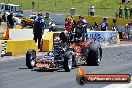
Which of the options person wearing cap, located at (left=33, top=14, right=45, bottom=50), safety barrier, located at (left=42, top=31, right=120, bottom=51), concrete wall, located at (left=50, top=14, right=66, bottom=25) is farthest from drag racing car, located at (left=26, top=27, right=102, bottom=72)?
concrete wall, located at (left=50, top=14, right=66, bottom=25)

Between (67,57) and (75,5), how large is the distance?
49.0 meters

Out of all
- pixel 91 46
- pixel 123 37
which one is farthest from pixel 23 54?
pixel 123 37

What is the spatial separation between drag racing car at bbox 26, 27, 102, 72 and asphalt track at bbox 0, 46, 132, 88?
26 cm

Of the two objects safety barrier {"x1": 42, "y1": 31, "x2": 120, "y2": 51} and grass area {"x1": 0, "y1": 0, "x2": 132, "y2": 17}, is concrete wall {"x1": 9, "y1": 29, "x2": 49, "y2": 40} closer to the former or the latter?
safety barrier {"x1": 42, "y1": 31, "x2": 120, "y2": 51}

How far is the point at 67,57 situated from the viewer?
1673cm

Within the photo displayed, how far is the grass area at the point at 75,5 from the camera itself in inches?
2368

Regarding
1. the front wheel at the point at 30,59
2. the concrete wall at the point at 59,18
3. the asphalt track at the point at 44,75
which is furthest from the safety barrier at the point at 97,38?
the concrete wall at the point at 59,18

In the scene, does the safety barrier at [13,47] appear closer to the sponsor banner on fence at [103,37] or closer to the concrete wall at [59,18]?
the sponsor banner on fence at [103,37]

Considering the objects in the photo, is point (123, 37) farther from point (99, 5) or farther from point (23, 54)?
point (99, 5)

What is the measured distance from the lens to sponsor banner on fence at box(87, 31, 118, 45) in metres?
31.8

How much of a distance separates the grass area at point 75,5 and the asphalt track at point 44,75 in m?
37.2

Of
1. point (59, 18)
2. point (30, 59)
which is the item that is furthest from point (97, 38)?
point (59, 18)

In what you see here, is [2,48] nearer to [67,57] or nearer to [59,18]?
[67,57]

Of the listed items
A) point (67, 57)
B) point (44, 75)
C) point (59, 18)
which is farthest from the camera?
point (59, 18)
